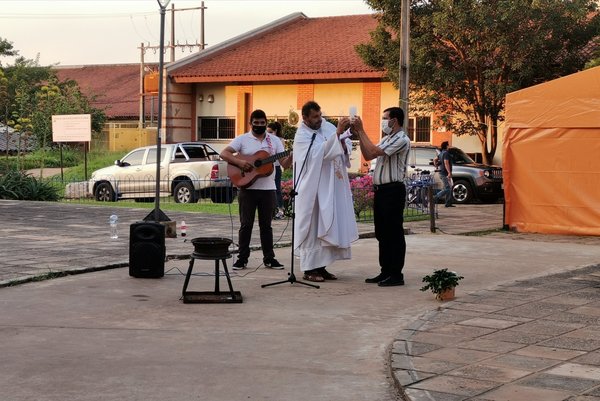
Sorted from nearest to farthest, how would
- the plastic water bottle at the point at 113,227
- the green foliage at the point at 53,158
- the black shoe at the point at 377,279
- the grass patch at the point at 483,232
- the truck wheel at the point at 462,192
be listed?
the black shoe at the point at 377,279 < the plastic water bottle at the point at 113,227 < the grass patch at the point at 483,232 < the truck wheel at the point at 462,192 < the green foliage at the point at 53,158

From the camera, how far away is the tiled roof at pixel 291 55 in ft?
118

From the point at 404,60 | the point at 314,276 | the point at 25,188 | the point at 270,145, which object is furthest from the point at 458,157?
the point at 314,276

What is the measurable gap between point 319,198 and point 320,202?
0.16ft

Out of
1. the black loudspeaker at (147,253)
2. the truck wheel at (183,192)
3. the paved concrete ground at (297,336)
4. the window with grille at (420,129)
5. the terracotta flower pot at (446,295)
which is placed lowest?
the paved concrete ground at (297,336)

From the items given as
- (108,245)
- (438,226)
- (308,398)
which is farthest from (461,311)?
(438,226)

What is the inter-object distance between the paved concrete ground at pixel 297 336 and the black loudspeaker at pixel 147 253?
0.16 m

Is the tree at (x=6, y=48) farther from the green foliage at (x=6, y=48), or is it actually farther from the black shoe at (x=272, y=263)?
the black shoe at (x=272, y=263)

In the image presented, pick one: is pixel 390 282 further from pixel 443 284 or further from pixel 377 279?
pixel 443 284

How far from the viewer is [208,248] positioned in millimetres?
9148

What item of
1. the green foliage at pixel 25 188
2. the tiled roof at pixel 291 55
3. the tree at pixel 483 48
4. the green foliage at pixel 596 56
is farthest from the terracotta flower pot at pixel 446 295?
the tiled roof at pixel 291 55

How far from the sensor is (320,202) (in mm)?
10492

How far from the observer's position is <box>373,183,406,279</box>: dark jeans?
10.5m

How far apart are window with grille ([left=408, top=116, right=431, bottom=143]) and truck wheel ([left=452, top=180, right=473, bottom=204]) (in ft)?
25.5

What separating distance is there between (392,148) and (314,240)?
1.27 m
